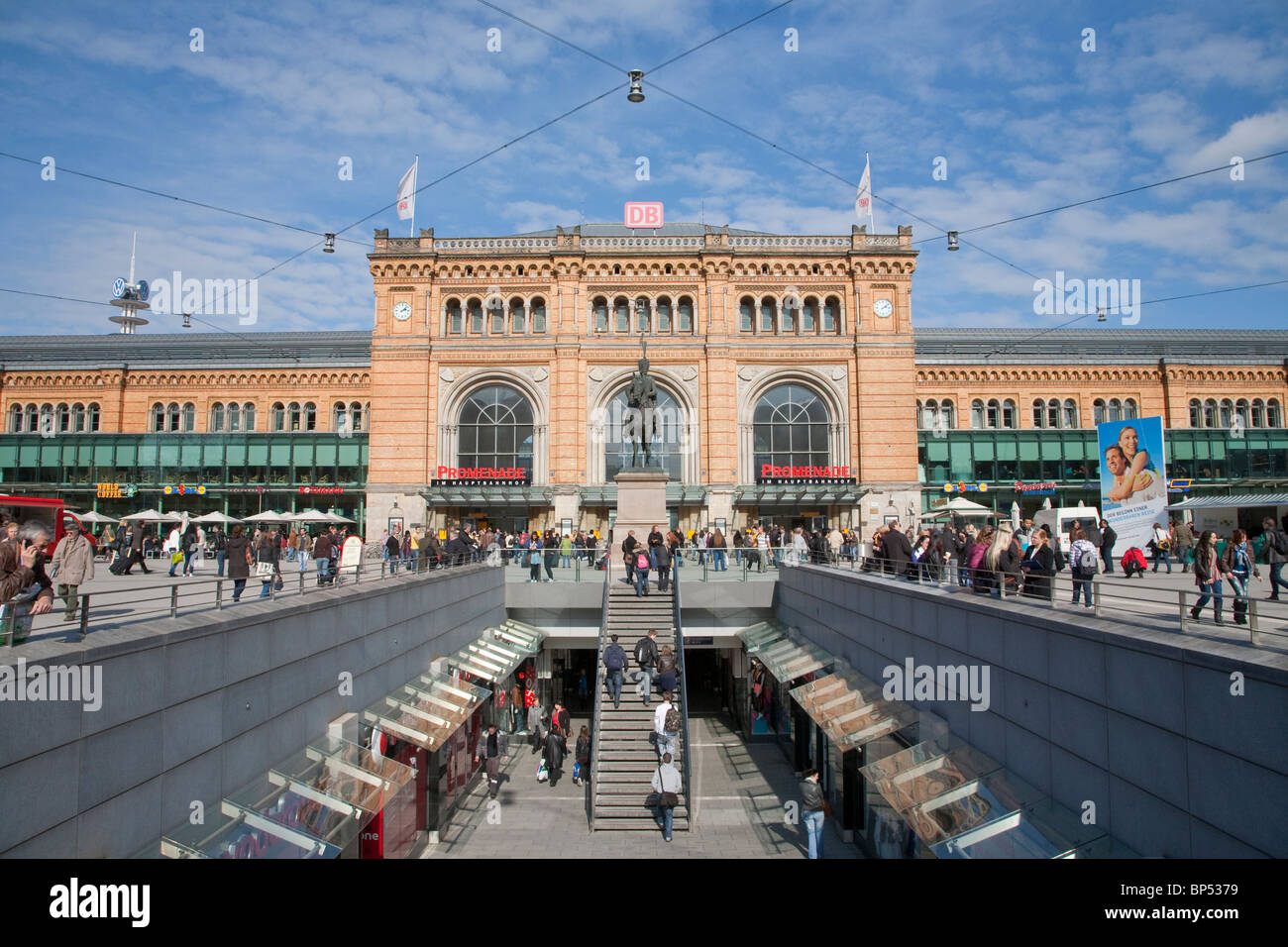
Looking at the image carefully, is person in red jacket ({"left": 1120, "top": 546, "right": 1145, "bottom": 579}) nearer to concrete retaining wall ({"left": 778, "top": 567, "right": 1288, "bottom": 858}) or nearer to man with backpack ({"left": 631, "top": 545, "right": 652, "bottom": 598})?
concrete retaining wall ({"left": 778, "top": 567, "right": 1288, "bottom": 858})

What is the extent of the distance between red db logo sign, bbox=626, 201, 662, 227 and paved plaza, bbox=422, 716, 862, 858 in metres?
34.0

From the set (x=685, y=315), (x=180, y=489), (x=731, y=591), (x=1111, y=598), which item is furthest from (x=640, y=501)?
(x=180, y=489)

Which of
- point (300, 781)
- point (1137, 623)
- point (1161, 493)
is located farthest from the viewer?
point (1161, 493)

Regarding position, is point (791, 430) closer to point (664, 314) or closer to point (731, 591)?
point (664, 314)

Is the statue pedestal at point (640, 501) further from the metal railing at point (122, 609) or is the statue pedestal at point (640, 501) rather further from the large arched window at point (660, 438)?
the large arched window at point (660, 438)

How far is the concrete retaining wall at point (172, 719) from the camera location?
21.0ft

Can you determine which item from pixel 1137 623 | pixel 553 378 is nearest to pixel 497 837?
pixel 1137 623

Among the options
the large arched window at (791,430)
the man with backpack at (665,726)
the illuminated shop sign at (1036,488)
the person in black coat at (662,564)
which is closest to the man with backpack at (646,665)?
the man with backpack at (665,726)

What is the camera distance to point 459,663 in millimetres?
19359

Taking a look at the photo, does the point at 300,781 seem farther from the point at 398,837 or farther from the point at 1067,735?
the point at 1067,735

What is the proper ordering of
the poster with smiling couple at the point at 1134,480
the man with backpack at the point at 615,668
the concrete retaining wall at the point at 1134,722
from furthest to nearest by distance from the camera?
the poster with smiling couple at the point at 1134,480 → the man with backpack at the point at 615,668 → the concrete retaining wall at the point at 1134,722

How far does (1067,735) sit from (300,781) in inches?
376

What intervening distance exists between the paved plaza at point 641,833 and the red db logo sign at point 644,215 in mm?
34024

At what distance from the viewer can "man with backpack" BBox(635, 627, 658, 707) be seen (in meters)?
19.4
